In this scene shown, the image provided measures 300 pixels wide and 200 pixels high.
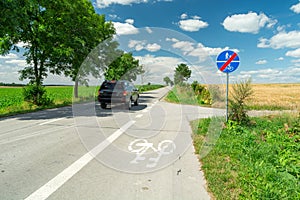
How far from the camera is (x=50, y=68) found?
653 inches

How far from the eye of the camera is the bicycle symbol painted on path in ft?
14.8

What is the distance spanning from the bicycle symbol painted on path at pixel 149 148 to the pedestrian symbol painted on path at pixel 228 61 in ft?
11.8

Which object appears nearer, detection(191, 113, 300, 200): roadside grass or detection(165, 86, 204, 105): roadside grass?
detection(191, 113, 300, 200): roadside grass

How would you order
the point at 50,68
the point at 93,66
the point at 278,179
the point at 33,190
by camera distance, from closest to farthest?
the point at 33,190 → the point at 278,179 → the point at 50,68 → the point at 93,66

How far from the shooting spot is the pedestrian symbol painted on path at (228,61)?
7410mm

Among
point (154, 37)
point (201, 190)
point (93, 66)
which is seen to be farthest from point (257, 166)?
point (93, 66)

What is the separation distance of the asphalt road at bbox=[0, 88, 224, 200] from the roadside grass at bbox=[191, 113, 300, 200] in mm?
305

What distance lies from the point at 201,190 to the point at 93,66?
65.9 feet

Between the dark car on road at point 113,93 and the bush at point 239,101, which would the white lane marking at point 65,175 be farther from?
the dark car on road at point 113,93

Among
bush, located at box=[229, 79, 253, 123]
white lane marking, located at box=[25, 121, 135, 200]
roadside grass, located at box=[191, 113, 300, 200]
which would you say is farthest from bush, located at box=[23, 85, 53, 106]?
bush, located at box=[229, 79, 253, 123]

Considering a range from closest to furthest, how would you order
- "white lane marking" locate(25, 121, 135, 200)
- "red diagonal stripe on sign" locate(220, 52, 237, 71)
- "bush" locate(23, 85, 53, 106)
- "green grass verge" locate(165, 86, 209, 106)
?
"white lane marking" locate(25, 121, 135, 200)
"red diagonal stripe on sign" locate(220, 52, 237, 71)
"bush" locate(23, 85, 53, 106)
"green grass verge" locate(165, 86, 209, 106)

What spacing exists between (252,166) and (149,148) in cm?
250

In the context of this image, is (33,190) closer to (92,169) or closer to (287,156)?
(92,169)

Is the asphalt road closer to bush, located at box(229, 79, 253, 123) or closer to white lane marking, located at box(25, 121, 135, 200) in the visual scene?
white lane marking, located at box(25, 121, 135, 200)
